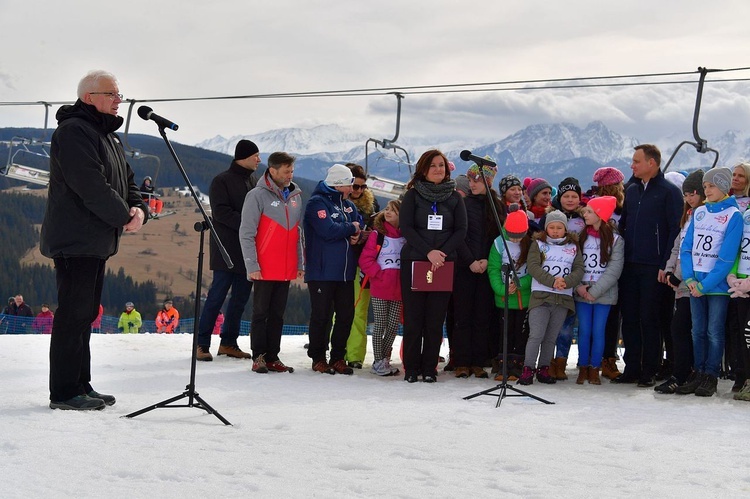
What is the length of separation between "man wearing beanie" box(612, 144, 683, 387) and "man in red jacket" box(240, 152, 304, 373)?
2.63 meters

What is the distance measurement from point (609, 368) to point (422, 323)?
170cm

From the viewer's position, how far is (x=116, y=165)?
5.30 metres

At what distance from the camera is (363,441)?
460 cm

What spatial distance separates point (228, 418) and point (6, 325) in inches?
609

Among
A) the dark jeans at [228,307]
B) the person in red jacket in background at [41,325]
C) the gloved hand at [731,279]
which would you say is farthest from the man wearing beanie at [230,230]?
the person in red jacket in background at [41,325]

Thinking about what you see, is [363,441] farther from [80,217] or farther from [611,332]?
[611,332]

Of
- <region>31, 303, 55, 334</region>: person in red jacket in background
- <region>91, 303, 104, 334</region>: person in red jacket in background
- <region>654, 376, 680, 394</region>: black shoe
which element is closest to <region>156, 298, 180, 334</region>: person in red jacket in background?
<region>91, 303, 104, 334</region>: person in red jacket in background

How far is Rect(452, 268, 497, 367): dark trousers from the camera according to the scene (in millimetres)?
7367

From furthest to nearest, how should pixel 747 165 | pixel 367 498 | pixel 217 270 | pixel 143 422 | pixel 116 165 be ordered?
pixel 217 270
pixel 747 165
pixel 116 165
pixel 143 422
pixel 367 498

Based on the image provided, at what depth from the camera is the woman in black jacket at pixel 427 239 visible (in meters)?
6.98

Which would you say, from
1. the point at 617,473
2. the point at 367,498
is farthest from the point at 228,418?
the point at 617,473

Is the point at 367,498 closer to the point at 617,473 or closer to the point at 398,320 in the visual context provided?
the point at 617,473

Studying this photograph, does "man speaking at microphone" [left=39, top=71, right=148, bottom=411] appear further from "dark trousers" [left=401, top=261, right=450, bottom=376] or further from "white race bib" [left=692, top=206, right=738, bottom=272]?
"white race bib" [left=692, top=206, right=738, bottom=272]

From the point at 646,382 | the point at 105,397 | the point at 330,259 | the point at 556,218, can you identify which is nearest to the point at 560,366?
the point at 646,382
